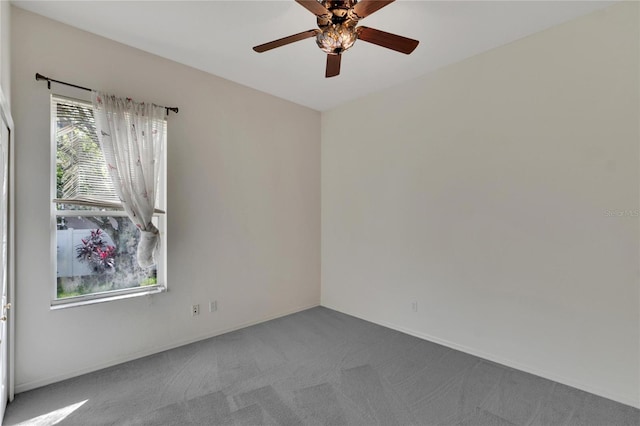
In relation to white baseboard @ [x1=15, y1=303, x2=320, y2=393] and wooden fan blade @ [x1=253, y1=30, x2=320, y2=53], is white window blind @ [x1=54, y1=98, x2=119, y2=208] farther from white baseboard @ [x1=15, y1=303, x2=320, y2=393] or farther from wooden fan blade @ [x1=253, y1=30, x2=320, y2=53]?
wooden fan blade @ [x1=253, y1=30, x2=320, y2=53]

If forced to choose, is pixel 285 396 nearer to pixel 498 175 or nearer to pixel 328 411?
pixel 328 411

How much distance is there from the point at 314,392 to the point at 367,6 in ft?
8.52

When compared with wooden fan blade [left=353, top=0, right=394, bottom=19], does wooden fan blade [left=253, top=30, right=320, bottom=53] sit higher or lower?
lower

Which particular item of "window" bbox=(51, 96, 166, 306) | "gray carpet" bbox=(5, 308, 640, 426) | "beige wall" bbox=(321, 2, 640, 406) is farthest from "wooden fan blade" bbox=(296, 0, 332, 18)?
"gray carpet" bbox=(5, 308, 640, 426)

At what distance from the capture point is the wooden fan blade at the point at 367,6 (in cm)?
165

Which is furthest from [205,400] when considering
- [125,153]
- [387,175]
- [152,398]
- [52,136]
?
[387,175]

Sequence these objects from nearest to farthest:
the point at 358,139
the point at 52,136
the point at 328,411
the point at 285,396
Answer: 1. the point at 328,411
2. the point at 285,396
3. the point at 52,136
4. the point at 358,139

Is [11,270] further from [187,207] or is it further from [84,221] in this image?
[187,207]

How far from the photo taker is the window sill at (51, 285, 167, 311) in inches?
95.8

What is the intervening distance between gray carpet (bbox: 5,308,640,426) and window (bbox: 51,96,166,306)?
72cm

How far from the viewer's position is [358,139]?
3.91 metres

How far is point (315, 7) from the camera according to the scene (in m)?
1.72

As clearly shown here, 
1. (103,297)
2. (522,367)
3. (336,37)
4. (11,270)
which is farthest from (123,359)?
(522,367)

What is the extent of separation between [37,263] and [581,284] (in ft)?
13.7
